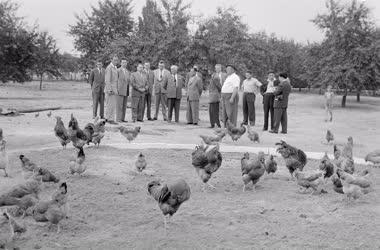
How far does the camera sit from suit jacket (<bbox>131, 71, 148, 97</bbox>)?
63.7 feet

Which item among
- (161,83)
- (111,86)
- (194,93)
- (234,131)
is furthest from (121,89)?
(234,131)

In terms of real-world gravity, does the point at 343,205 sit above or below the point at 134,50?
below

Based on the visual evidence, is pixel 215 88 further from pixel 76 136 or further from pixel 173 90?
pixel 76 136

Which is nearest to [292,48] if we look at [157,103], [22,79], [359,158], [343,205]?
[22,79]

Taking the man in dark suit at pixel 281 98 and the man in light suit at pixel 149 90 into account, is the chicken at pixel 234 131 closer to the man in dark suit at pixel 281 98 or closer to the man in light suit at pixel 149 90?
the man in dark suit at pixel 281 98

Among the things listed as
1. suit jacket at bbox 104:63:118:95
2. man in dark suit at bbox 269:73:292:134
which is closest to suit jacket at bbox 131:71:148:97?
suit jacket at bbox 104:63:118:95

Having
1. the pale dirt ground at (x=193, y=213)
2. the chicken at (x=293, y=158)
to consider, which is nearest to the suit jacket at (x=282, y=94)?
the pale dirt ground at (x=193, y=213)

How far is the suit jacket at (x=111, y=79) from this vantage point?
18.0m

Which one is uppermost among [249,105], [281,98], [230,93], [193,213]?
[230,93]

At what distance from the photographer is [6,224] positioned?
6992mm

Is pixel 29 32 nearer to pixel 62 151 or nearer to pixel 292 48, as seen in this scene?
pixel 62 151

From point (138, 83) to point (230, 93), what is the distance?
4.16 m

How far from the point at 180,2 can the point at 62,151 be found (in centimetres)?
2395

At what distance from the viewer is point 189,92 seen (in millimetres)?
19156
